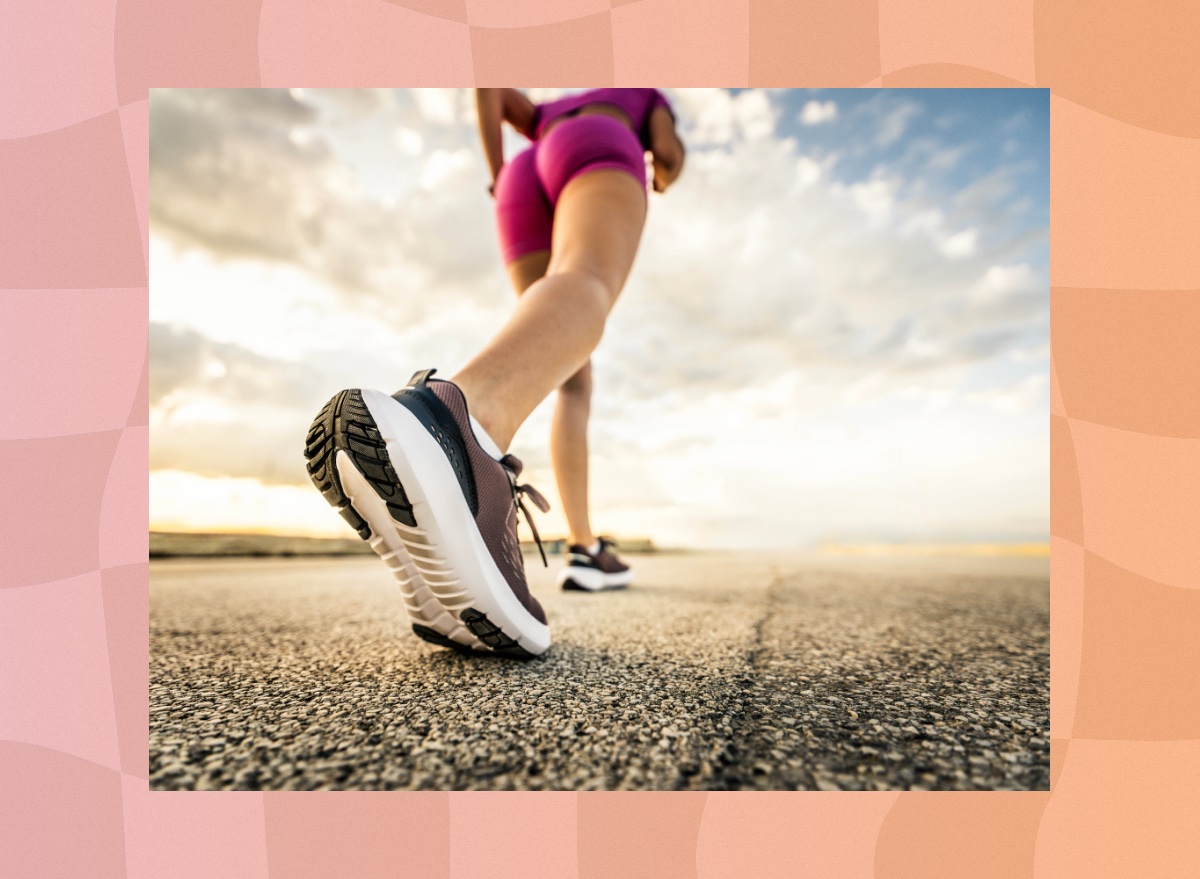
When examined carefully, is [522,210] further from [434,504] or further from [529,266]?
[434,504]

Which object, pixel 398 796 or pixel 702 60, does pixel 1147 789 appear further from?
pixel 702 60

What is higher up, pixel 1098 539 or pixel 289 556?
pixel 1098 539

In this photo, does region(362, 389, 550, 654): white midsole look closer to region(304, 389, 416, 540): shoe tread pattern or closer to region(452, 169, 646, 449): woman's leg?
region(304, 389, 416, 540): shoe tread pattern

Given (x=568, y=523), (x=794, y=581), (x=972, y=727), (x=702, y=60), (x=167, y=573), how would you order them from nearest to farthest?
(x=972, y=727) → (x=702, y=60) → (x=568, y=523) → (x=794, y=581) → (x=167, y=573)

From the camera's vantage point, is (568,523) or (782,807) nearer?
(782,807)

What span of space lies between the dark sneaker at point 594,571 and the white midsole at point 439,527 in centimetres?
107

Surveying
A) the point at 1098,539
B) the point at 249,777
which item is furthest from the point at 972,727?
the point at 249,777

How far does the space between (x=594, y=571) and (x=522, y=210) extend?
3.69 feet

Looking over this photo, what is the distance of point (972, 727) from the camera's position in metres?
0.73

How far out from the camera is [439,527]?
85 centimetres

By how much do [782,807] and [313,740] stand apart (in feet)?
1.55

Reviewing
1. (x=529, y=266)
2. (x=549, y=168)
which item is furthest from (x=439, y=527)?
(x=529, y=266)

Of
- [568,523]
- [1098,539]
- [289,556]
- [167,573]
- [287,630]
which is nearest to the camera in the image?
[1098,539]

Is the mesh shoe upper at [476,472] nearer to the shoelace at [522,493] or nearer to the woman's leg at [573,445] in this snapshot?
the shoelace at [522,493]
